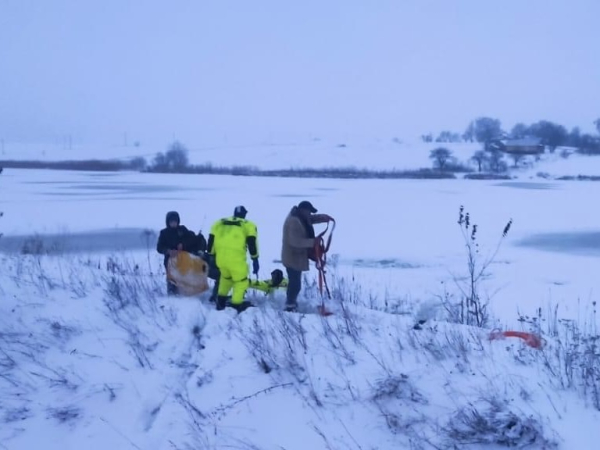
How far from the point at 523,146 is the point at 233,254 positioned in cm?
8975

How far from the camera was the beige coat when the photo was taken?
6.69 m

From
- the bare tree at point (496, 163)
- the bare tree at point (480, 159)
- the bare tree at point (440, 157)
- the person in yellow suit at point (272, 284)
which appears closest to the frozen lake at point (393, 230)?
the person in yellow suit at point (272, 284)

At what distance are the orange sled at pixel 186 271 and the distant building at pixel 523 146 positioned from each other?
84304 millimetres

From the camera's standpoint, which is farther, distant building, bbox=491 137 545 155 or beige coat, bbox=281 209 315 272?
distant building, bbox=491 137 545 155

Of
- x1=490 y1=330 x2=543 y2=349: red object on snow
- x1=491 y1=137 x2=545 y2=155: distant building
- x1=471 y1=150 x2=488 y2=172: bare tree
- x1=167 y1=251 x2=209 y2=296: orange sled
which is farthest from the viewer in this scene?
x1=491 y1=137 x2=545 y2=155: distant building

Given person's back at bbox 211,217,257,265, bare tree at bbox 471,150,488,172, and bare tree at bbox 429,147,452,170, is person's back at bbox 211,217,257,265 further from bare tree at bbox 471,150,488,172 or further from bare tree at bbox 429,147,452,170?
bare tree at bbox 429,147,452,170

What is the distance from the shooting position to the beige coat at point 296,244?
669 cm

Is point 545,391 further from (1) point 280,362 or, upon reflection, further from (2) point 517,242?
(2) point 517,242

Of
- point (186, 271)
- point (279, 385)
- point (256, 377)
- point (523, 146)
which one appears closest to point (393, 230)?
point (186, 271)

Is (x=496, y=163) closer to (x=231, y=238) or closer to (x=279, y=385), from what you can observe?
(x=231, y=238)

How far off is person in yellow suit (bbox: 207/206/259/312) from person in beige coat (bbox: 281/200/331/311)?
1.20 ft

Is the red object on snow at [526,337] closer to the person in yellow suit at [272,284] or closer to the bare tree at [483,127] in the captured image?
the person in yellow suit at [272,284]

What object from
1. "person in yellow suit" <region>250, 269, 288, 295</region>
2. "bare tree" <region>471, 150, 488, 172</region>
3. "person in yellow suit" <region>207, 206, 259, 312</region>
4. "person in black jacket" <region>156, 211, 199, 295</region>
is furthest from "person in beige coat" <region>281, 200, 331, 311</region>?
"bare tree" <region>471, 150, 488, 172</region>

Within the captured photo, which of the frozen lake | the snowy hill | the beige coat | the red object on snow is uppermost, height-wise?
the beige coat
